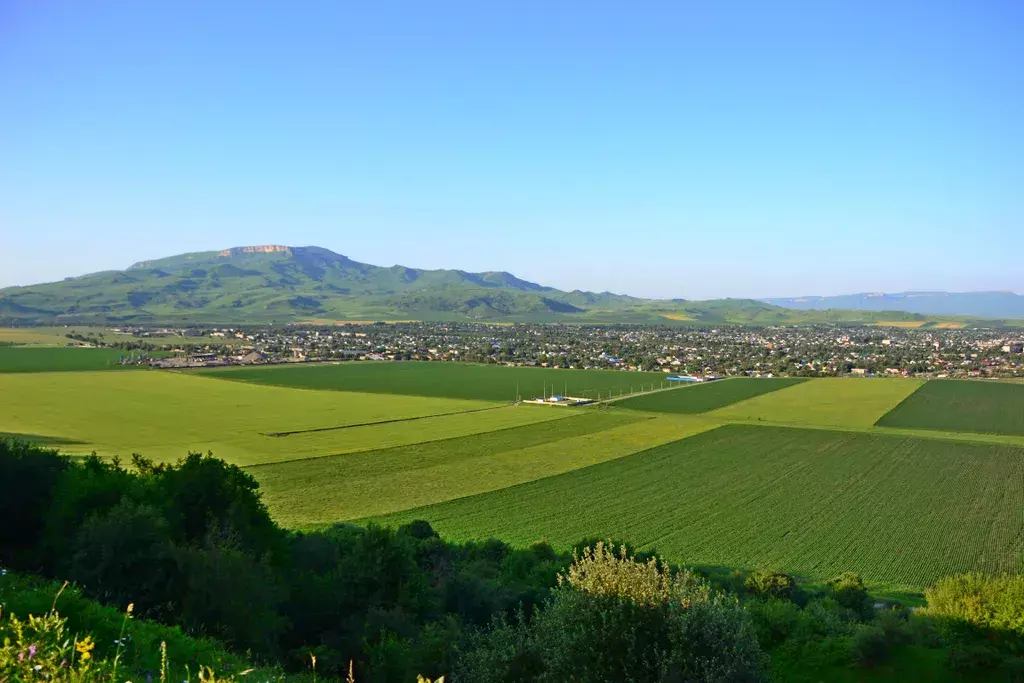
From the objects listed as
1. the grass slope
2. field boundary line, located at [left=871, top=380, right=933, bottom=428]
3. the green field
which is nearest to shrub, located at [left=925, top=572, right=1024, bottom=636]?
the green field

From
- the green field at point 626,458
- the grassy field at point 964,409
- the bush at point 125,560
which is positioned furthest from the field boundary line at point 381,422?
the bush at point 125,560

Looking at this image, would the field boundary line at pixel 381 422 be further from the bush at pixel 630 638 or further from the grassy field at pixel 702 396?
the bush at pixel 630 638

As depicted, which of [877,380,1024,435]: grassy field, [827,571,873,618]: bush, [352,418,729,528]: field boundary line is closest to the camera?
[827,571,873,618]: bush

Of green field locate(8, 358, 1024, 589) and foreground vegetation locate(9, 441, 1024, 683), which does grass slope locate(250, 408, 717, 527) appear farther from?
foreground vegetation locate(9, 441, 1024, 683)

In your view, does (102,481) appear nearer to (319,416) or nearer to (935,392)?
(319,416)

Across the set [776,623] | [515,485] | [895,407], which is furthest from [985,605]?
[895,407]

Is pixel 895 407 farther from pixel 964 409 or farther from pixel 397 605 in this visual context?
pixel 397 605
